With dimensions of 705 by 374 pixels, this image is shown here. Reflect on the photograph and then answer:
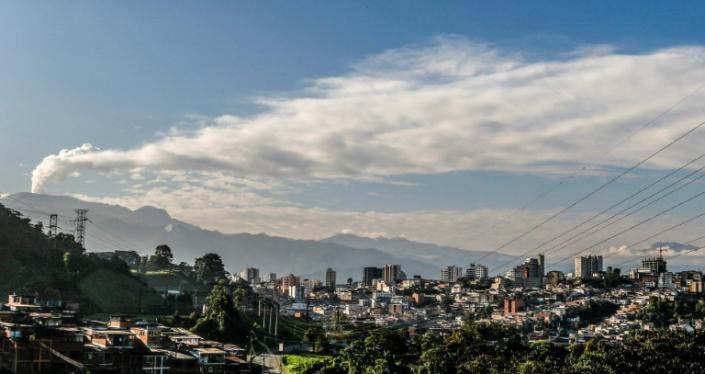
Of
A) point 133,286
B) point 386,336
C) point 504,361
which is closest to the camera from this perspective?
point 504,361

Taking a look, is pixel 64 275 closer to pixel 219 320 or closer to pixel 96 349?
pixel 219 320

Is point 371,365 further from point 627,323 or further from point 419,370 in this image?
point 627,323

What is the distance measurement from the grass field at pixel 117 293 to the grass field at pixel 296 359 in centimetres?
2099

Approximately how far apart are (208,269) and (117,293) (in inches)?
1635

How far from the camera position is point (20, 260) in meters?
105

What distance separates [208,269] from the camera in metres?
144

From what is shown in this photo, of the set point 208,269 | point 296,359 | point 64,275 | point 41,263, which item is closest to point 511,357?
point 296,359

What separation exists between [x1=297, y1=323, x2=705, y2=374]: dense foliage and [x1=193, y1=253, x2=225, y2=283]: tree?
6499 centimetres

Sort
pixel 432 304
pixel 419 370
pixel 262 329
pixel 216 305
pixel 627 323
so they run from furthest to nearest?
pixel 432 304 < pixel 627 323 < pixel 262 329 < pixel 216 305 < pixel 419 370

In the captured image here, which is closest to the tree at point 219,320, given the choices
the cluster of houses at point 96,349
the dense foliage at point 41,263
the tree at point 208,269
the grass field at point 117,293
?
the grass field at point 117,293

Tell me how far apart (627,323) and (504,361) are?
75.8m

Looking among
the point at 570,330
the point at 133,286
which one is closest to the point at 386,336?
the point at 133,286

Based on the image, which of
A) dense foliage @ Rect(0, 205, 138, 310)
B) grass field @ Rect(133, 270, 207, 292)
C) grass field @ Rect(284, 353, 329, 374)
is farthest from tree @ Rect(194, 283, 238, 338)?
grass field @ Rect(133, 270, 207, 292)

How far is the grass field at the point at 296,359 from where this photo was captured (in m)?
80.1
